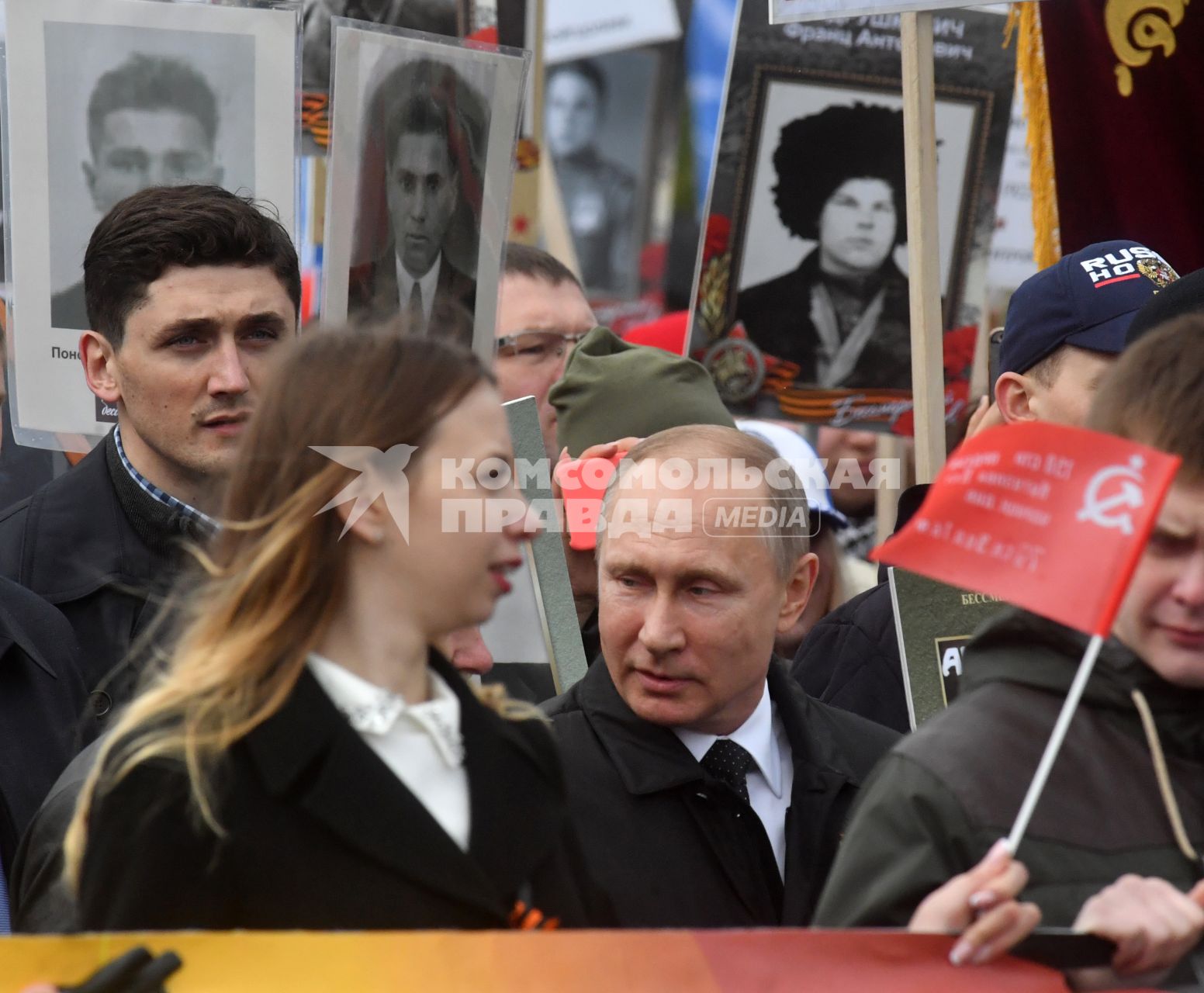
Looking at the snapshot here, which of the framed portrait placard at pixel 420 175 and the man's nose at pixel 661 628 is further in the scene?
the framed portrait placard at pixel 420 175

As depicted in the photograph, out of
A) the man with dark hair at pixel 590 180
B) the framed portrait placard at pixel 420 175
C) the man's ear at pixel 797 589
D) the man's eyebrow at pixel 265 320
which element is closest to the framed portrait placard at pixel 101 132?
the framed portrait placard at pixel 420 175

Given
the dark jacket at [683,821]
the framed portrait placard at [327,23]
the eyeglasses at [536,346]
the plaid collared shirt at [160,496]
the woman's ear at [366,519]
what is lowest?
the dark jacket at [683,821]

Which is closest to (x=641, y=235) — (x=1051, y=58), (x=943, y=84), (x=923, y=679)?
(x=943, y=84)

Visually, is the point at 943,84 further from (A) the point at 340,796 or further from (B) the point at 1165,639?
(A) the point at 340,796

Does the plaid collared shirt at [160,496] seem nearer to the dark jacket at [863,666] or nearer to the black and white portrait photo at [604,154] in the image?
the dark jacket at [863,666]

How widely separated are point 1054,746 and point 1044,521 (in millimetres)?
291

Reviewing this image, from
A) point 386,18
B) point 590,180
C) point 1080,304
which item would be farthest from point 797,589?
point 590,180

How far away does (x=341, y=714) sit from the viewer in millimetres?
2033

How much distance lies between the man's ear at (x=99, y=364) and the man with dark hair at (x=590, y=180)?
991 centimetres

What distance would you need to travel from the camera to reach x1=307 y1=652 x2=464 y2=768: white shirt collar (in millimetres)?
2053

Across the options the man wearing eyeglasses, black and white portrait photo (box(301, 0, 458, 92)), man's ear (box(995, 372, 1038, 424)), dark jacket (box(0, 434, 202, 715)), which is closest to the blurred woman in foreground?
dark jacket (box(0, 434, 202, 715))

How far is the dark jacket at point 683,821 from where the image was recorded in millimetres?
2828

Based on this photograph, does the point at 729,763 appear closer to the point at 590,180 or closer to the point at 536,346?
the point at 536,346

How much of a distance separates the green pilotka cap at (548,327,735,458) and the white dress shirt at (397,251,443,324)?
530mm
